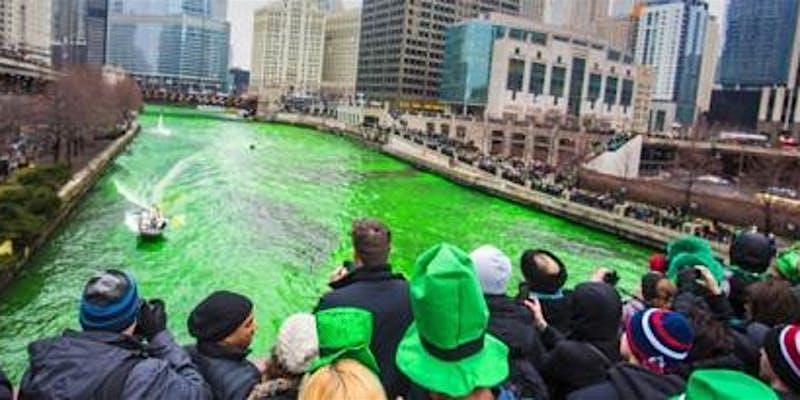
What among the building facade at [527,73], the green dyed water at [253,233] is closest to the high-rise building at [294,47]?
the building facade at [527,73]

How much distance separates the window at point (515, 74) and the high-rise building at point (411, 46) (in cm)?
2189

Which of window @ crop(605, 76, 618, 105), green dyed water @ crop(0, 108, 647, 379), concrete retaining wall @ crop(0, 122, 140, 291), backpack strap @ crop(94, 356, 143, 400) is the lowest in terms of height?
green dyed water @ crop(0, 108, 647, 379)

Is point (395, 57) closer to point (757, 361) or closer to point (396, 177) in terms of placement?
point (396, 177)

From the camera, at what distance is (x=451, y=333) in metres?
2.81

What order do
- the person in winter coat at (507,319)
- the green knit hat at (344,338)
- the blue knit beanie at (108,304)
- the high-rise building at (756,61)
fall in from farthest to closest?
the high-rise building at (756,61) → the person in winter coat at (507,319) → the blue knit beanie at (108,304) → the green knit hat at (344,338)

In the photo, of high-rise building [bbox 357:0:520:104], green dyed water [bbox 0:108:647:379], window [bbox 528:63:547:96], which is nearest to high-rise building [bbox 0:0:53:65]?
high-rise building [bbox 357:0:520:104]

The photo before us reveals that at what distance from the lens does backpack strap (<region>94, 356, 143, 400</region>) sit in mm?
3121

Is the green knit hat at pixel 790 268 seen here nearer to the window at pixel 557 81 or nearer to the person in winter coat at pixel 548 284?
the person in winter coat at pixel 548 284

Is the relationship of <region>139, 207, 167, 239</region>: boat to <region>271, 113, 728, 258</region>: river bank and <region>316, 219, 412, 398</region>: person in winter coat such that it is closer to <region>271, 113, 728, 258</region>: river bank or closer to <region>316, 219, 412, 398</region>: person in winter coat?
<region>271, 113, 728, 258</region>: river bank

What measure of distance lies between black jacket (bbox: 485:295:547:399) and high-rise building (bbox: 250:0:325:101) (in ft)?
562

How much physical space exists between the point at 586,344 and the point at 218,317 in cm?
184

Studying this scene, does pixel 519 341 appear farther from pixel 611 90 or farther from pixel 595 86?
pixel 611 90

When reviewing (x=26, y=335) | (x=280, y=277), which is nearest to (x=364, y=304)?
(x=26, y=335)

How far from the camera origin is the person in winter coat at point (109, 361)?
315cm
